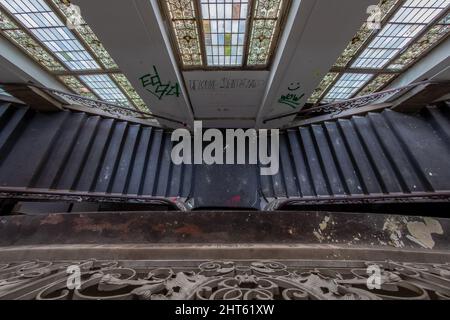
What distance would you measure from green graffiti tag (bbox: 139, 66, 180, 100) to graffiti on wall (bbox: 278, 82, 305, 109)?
2788 millimetres

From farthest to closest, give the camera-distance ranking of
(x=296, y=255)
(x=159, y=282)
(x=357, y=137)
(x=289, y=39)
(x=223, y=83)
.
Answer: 1. (x=223, y=83)
2. (x=357, y=137)
3. (x=289, y=39)
4. (x=296, y=255)
5. (x=159, y=282)

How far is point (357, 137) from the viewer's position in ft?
14.2

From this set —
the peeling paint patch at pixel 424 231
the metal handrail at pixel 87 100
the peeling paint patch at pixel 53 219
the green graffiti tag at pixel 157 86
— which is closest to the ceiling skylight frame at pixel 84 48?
the metal handrail at pixel 87 100

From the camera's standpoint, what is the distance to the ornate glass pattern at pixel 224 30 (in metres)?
3.74

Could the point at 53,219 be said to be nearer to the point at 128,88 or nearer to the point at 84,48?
the point at 84,48

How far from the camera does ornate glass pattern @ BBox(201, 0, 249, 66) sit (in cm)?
374

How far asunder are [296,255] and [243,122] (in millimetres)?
5335

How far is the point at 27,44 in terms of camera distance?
14.6 ft

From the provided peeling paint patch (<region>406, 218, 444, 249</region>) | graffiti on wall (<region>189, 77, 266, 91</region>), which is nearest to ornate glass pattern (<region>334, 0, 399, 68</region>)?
graffiti on wall (<region>189, 77, 266, 91</region>)

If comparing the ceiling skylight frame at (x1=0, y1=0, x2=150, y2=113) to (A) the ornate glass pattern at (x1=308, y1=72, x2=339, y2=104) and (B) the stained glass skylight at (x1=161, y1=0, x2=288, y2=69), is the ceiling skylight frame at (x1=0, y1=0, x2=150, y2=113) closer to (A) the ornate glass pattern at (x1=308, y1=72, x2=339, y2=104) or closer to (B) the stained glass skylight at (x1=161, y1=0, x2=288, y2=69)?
(B) the stained glass skylight at (x1=161, y1=0, x2=288, y2=69)

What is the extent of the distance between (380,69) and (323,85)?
1.41 metres
